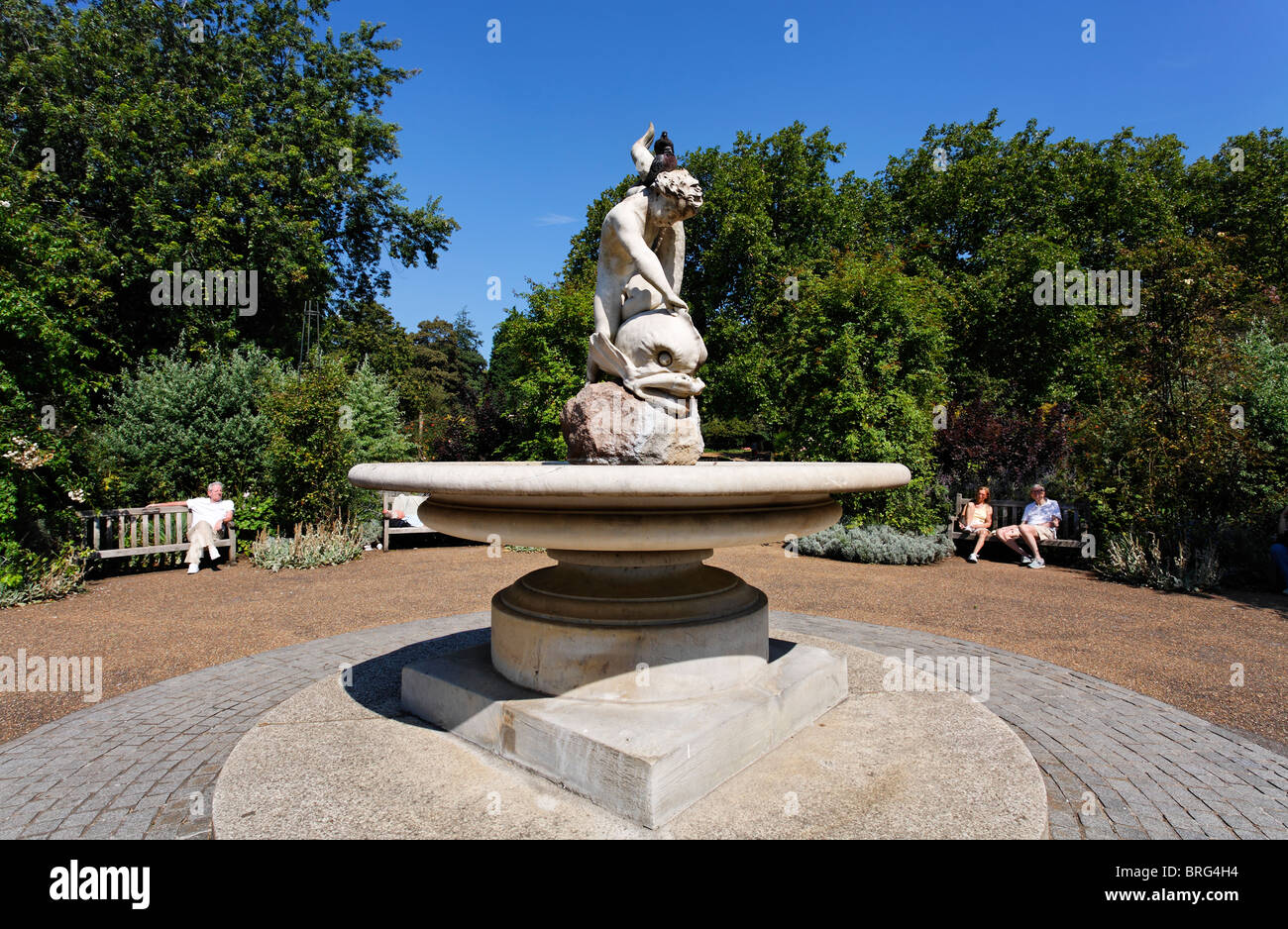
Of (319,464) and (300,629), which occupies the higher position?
(319,464)

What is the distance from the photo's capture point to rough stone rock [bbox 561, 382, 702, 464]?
3477mm

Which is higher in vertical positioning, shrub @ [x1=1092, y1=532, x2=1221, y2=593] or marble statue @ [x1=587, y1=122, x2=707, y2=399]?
marble statue @ [x1=587, y1=122, x2=707, y2=399]

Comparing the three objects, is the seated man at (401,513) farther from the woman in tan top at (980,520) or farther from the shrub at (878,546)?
the woman in tan top at (980,520)

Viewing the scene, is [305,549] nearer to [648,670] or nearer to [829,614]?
[829,614]

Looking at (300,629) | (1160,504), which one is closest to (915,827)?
(300,629)

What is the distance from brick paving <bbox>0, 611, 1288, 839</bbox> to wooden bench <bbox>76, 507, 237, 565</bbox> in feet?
18.0

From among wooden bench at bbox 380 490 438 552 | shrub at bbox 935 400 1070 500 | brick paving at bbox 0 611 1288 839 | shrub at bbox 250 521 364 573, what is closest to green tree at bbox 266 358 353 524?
shrub at bbox 250 521 364 573

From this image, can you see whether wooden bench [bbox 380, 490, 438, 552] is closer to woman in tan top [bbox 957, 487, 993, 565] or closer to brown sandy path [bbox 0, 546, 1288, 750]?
brown sandy path [bbox 0, 546, 1288, 750]

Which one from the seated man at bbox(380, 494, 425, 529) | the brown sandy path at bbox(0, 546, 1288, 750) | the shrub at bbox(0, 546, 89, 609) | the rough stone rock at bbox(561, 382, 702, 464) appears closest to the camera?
the rough stone rock at bbox(561, 382, 702, 464)

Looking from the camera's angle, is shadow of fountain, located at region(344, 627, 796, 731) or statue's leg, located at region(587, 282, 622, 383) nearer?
shadow of fountain, located at region(344, 627, 796, 731)

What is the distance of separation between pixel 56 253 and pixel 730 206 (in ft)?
56.6

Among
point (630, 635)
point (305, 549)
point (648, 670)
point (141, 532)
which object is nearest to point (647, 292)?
point (630, 635)

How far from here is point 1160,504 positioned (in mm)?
8562
